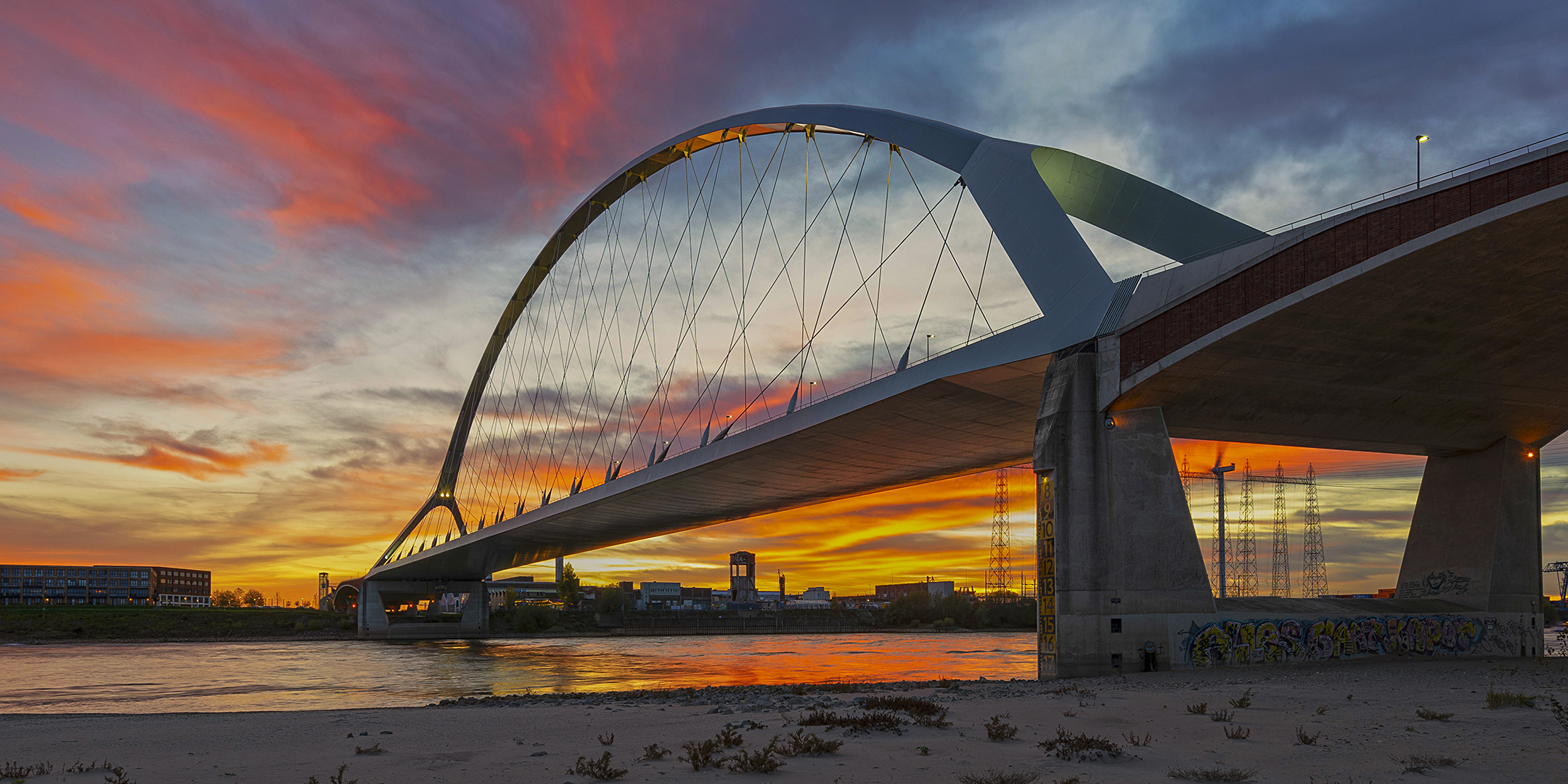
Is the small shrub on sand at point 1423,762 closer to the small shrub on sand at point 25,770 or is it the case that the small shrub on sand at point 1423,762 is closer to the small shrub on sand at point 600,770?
the small shrub on sand at point 600,770

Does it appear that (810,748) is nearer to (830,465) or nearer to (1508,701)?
(1508,701)

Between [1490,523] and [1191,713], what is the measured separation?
24863mm

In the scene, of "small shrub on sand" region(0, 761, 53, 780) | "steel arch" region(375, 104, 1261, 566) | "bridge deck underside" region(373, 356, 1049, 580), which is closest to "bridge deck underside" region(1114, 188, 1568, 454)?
"steel arch" region(375, 104, 1261, 566)

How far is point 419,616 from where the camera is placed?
10256cm

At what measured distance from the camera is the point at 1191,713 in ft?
48.7

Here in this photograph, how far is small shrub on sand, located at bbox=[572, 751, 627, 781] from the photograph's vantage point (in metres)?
9.81

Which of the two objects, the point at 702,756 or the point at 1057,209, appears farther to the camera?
the point at 1057,209

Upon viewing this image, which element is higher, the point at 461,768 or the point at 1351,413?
the point at 1351,413

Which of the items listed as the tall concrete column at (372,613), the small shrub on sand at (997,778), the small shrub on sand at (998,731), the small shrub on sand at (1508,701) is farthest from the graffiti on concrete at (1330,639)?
the tall concrete column at (372,613)

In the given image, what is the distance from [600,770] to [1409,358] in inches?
1004

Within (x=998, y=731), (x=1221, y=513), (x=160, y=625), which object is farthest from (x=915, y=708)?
(x=160, y=625)

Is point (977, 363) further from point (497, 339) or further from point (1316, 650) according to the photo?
point (497, 339)

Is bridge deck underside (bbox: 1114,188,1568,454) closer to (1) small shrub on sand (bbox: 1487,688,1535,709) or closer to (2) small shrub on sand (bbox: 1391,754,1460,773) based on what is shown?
(1) small shrub on sand (bbox: 1487,688,1535,709)

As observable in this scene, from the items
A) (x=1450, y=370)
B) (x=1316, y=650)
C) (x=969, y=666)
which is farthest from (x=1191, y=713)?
(x=969, y=666)
